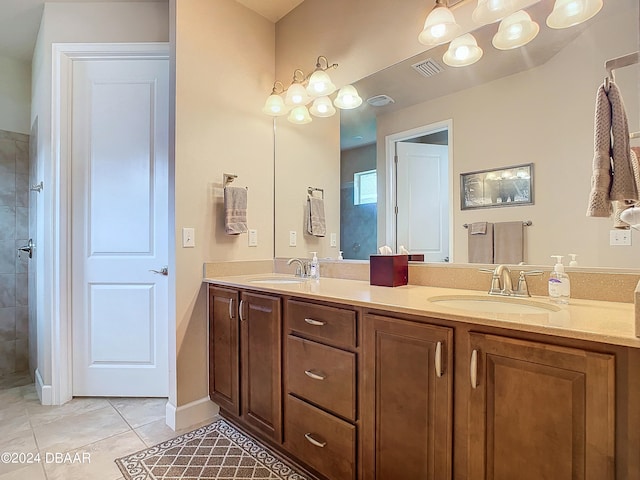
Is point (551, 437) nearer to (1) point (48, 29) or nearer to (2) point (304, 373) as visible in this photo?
(2) point (304, 373)

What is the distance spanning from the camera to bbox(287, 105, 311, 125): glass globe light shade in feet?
8.16

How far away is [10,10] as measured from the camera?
2.44 meters

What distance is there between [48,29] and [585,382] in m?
3.42

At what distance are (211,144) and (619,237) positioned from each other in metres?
2.12

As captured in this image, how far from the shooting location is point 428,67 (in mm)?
1803

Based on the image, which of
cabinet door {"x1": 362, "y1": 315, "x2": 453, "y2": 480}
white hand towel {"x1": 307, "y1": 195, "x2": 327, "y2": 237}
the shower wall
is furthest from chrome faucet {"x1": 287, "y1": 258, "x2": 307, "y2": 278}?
the shower wall

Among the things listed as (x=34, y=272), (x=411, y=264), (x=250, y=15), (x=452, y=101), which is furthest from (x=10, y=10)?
(x=411, y=264)

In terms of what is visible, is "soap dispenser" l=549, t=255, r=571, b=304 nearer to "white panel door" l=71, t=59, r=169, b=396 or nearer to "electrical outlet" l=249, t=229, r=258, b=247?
"electrical outlet" l=249, t=229, r=258, b=247

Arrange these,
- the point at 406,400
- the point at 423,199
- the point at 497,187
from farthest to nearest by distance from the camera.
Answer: the point at 423,199 → the point at 497,187 → the point at 406,400

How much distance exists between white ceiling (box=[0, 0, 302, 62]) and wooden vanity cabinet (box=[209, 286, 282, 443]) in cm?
198

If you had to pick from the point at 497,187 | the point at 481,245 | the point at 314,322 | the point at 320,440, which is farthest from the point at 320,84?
the point at 320,440

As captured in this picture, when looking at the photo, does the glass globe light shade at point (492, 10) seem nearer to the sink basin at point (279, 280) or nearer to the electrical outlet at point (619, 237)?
the electrical outlet at point (619, 237)

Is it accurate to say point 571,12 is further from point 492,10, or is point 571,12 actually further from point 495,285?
point 495,285

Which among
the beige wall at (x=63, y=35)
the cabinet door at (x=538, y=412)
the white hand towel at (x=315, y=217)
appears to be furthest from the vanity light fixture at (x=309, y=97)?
the cabinet door at (x=538, y=412)
